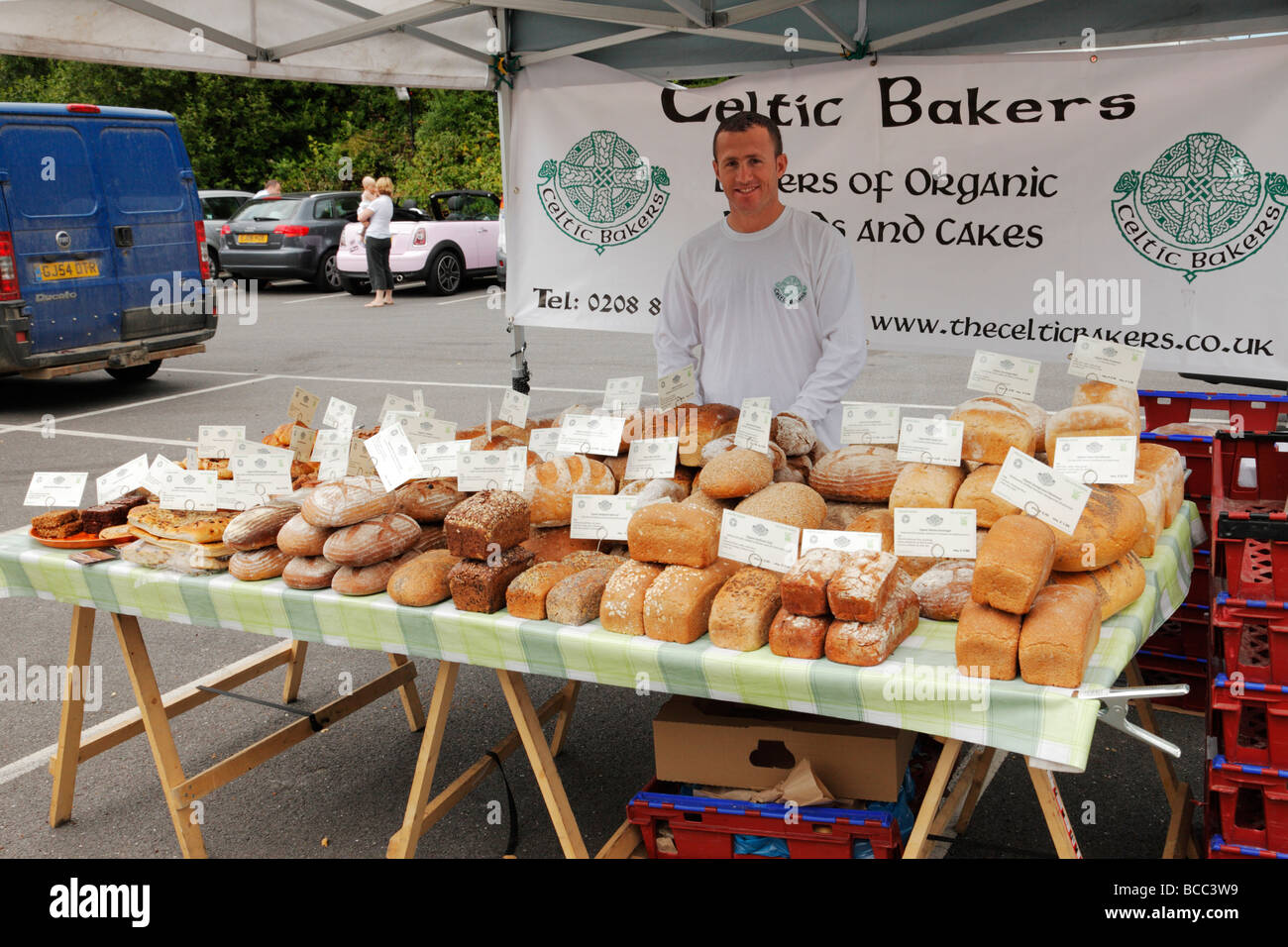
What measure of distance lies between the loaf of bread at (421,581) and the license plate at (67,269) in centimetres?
686

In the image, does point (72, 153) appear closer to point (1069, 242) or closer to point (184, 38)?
point (184, 38)

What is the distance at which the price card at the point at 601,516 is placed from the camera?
8.48ft

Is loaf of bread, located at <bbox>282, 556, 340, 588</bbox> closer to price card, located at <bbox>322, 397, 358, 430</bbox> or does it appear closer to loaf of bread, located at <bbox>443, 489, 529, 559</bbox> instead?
loaf of bread, located at <bbox>443, 489, 529, 559</bbox>

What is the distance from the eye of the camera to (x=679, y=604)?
2217mm

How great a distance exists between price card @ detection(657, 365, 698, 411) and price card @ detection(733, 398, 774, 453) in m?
0.32

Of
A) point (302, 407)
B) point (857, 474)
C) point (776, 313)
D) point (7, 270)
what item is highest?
point (7, 270)

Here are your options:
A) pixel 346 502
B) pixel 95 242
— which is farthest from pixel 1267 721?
pixel 95 242

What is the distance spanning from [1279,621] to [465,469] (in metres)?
1.93

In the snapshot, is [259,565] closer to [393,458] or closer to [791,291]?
[393,458]

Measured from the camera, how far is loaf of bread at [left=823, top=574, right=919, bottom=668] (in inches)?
80.7

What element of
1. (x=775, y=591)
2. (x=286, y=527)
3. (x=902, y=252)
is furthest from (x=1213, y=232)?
(x=286, y=527)

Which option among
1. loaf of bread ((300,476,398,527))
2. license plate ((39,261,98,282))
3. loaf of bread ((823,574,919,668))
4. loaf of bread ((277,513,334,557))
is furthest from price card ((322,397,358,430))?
license plate ((39,261,98,282))

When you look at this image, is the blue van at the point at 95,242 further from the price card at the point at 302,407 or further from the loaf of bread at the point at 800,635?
the loaf of bread at the point at 800,635

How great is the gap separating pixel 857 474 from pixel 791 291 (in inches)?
53.2
